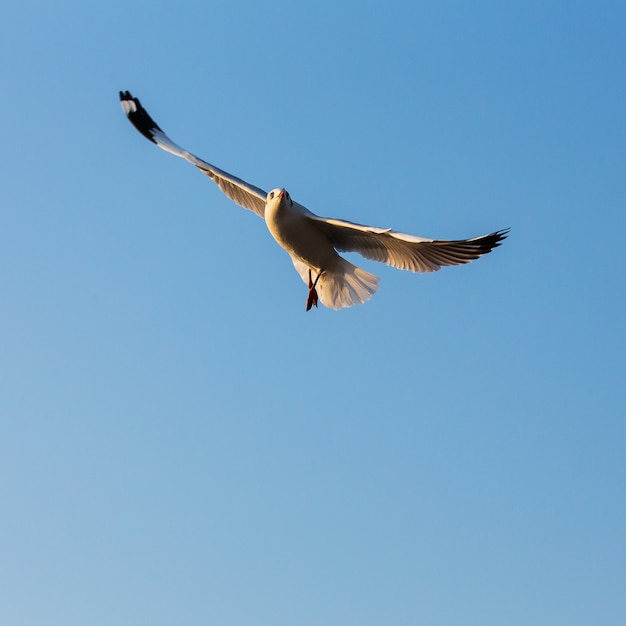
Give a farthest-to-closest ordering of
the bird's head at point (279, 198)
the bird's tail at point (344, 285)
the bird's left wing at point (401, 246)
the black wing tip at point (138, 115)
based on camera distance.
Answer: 1. the black wing tip at point (138, 115)
2. the bird's tail at point (344, 285)
3. the bird's head at point (279, 198)
4. the bird's left wing at point (401, 246)

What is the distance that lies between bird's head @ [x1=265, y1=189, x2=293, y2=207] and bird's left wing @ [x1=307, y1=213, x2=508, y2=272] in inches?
13.7

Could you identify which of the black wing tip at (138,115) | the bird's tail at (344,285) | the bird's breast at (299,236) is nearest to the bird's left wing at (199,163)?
the black wing tip at (138,115)

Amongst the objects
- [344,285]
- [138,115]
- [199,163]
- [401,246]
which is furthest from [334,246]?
[138,115]

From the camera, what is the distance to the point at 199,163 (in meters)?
14.2

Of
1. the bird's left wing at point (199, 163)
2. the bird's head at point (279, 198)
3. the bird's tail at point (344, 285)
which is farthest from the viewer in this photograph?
the bird's left wing at point (199, 163)

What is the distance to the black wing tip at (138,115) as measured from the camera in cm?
1552

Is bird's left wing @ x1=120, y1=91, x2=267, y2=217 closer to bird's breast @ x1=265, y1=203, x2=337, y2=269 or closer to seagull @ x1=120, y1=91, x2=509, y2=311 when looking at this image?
seagull @ x1=120, y1=91, x2=509, y2=311

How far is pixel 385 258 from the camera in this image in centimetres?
1295

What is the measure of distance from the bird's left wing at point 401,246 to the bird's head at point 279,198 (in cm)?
35

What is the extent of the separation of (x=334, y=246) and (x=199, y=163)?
90.9 inches

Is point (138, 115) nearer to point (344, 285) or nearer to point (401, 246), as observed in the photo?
point (344, 285)

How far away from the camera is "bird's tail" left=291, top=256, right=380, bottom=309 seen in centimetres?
1322

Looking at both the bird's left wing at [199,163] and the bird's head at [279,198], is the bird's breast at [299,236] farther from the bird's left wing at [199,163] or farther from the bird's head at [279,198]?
the bird's left wing at [199,163]

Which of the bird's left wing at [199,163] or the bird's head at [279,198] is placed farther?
the bird's left wing at [199,163]
